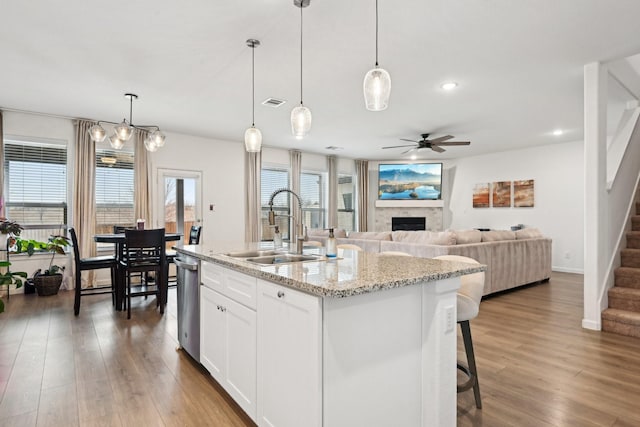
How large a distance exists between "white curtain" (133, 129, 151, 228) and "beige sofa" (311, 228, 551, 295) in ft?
10.9

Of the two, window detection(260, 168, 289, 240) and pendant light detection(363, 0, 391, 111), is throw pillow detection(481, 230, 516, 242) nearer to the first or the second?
pendant light detection(363, 0, 391, 111)

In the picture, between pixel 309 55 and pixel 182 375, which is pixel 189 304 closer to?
pixel 182 375

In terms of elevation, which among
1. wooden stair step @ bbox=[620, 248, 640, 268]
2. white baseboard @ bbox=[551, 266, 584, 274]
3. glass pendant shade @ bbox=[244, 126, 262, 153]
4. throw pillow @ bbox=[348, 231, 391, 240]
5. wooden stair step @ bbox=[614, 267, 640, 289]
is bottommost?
white baseboard @ bbox=[551, 266, 584, 274]

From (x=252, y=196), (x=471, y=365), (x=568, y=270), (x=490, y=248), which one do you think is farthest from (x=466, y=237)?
(x=252, y=196)

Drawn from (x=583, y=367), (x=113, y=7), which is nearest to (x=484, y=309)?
(x=583, y=367)

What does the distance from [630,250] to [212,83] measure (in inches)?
200

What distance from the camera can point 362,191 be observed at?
917 cm

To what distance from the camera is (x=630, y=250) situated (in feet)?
12.8

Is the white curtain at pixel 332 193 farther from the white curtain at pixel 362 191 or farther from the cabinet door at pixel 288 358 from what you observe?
the cabinet door at pixel 288 358

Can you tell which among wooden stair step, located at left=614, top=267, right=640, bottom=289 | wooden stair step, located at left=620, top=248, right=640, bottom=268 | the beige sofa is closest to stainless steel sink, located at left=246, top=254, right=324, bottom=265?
the beige sofa

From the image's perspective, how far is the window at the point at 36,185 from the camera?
504 centimetres

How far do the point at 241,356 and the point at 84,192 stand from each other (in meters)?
4.82

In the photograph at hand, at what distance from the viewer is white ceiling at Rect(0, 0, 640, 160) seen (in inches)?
101

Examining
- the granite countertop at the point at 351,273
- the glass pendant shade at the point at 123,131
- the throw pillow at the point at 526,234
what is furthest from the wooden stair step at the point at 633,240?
the glass pendant shade at the point at 123,131
